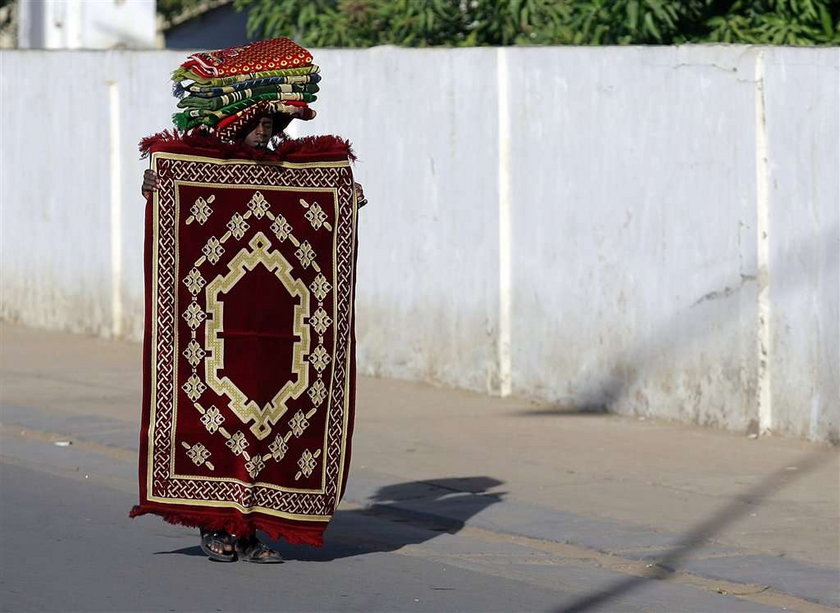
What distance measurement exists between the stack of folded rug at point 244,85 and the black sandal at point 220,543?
1554 mm

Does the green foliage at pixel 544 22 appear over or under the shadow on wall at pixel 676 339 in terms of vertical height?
over

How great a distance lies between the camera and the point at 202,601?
6.81 metres

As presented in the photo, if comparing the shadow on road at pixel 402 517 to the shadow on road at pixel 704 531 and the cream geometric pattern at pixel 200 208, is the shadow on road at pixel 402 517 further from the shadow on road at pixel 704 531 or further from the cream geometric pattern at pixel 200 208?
the cream geometric pattern at pixel 200 208

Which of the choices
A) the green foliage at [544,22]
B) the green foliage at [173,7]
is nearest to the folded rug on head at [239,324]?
the green foliage at [544,22]

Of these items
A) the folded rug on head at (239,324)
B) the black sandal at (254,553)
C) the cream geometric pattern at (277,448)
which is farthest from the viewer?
the black sandal at (254,553)

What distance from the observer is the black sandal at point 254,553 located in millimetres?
7445

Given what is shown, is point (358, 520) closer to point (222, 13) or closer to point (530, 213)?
point (530, 213)

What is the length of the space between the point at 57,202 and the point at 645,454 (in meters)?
6.96

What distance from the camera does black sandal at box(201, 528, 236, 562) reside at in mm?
7398

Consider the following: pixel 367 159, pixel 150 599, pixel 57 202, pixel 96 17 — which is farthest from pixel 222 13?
pixel 150 599

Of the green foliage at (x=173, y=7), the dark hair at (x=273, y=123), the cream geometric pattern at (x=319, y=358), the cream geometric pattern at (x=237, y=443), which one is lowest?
the cream geometric pattern at (x=237, y=443)

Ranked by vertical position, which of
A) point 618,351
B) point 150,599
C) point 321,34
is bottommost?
point 150,599

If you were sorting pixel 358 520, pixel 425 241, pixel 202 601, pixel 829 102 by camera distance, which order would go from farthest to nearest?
1. pixel 425 241
2. pixel 829 102
3. pixel 358 520
4. pixel 202 601

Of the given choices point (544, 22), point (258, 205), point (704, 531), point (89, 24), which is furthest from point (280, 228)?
point (89, 24)
